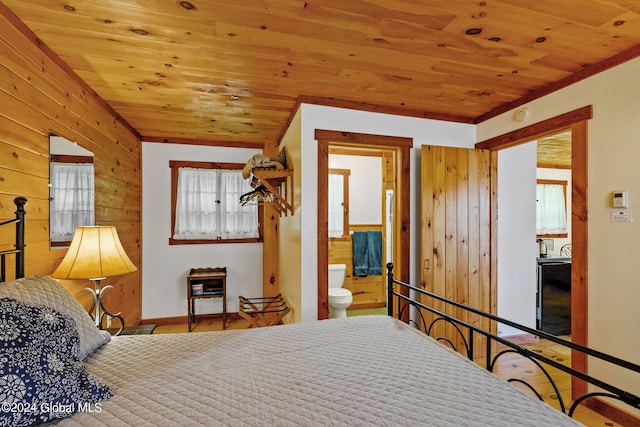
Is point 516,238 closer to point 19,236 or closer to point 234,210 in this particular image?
→ point 234,210

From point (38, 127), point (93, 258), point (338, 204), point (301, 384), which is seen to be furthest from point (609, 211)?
point (38, 127)

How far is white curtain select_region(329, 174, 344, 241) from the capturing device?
14.8 ft

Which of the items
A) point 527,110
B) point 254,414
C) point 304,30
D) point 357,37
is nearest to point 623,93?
point 527,110

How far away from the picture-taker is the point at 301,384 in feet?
3.35

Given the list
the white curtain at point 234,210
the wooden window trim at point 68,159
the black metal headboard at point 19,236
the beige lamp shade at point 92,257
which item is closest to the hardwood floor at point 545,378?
the beige lamp shade at point 92,257

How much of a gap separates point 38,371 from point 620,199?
9.60 feet

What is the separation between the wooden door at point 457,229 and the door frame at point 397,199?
0.15 meters

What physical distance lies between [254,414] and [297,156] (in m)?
2.13

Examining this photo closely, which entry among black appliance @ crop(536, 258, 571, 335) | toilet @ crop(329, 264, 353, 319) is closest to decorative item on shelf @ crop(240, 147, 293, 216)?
toilet @ crop(329, 264, 353, 319)

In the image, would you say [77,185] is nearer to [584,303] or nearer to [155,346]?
[155,346]

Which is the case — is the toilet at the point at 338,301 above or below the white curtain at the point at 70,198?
below

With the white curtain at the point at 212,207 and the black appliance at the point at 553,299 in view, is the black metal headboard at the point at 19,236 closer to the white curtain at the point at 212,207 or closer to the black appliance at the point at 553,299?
the white curtain at the point at 212,207

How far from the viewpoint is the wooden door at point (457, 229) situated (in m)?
2.79

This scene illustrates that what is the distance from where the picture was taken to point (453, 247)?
285 cm
